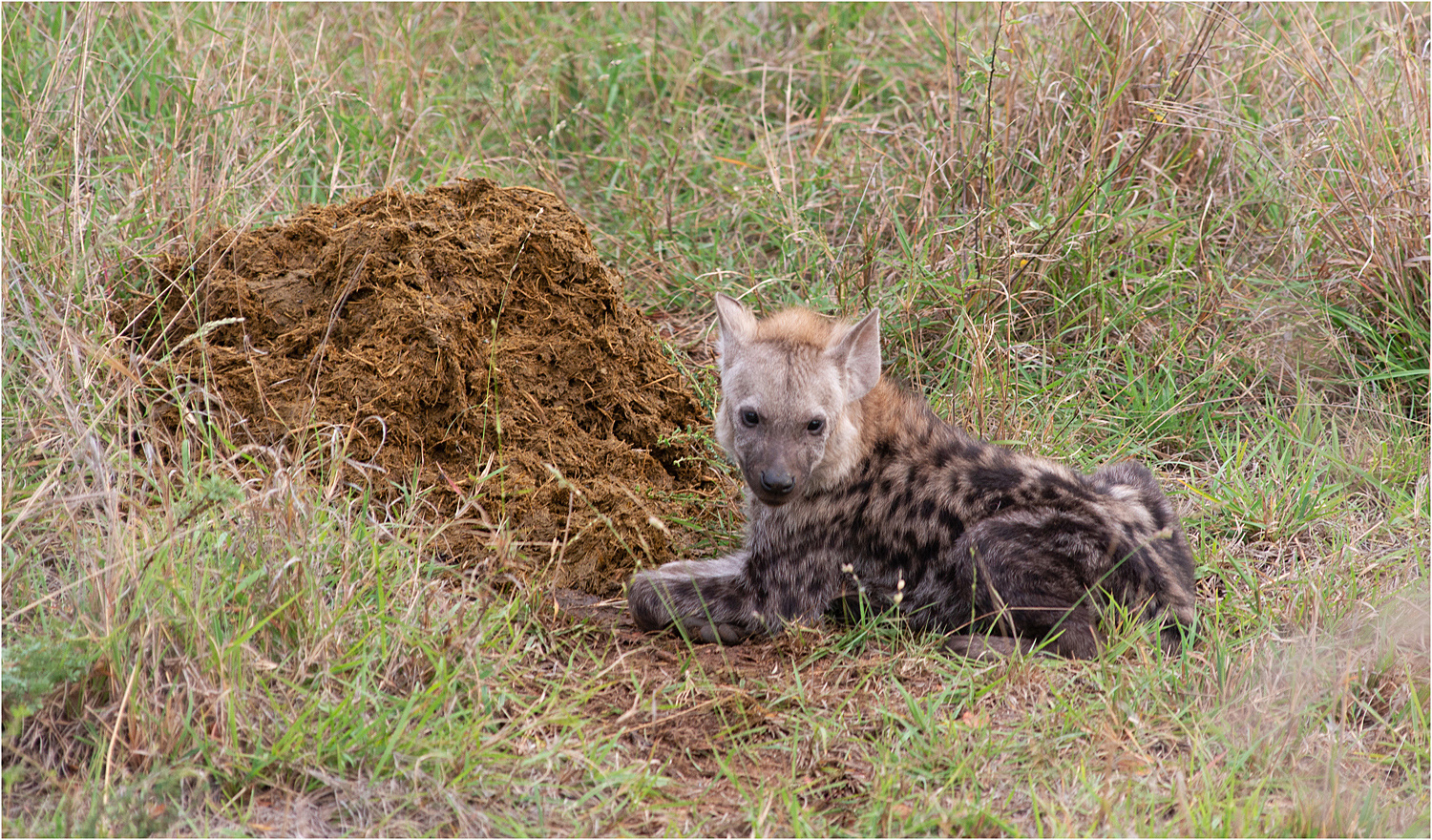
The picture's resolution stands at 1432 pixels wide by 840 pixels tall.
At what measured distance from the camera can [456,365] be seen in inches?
176

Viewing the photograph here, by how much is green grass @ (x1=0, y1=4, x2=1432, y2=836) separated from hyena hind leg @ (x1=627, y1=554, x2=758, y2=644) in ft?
0.38

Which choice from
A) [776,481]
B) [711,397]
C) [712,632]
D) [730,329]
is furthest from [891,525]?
[711,397]

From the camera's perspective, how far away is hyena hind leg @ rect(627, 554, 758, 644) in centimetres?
416

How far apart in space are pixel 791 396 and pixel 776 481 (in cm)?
32

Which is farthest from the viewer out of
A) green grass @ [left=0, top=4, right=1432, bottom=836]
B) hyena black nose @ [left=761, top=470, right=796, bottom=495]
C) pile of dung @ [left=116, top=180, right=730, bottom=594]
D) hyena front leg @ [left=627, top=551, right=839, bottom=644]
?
pile of dung @ [left=116, top=180, right=730, bottom=594]

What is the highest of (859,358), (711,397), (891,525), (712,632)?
(859,358)

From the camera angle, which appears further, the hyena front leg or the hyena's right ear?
the hyena's right ear

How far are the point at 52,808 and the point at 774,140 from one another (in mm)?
4797

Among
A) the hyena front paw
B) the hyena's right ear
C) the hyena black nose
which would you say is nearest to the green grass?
the hyena front paw

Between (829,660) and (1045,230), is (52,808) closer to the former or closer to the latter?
(829,660)

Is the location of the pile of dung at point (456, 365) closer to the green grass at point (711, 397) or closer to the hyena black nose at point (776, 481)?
the green grass at point (711, 397)

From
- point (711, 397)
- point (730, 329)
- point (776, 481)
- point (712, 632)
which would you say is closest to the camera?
point (776, 481)

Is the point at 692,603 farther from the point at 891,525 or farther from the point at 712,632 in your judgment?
the point at 891,525

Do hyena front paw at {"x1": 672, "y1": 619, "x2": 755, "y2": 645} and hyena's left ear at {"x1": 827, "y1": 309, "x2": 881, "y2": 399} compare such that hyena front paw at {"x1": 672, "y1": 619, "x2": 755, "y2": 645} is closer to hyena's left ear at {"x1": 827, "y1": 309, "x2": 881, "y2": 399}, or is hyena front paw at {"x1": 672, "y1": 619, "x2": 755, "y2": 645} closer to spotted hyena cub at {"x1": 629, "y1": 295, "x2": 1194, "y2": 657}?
spotted hyena cub at {"x1": 629, "y1": 295, "x2": 1194, "y2": 657}
